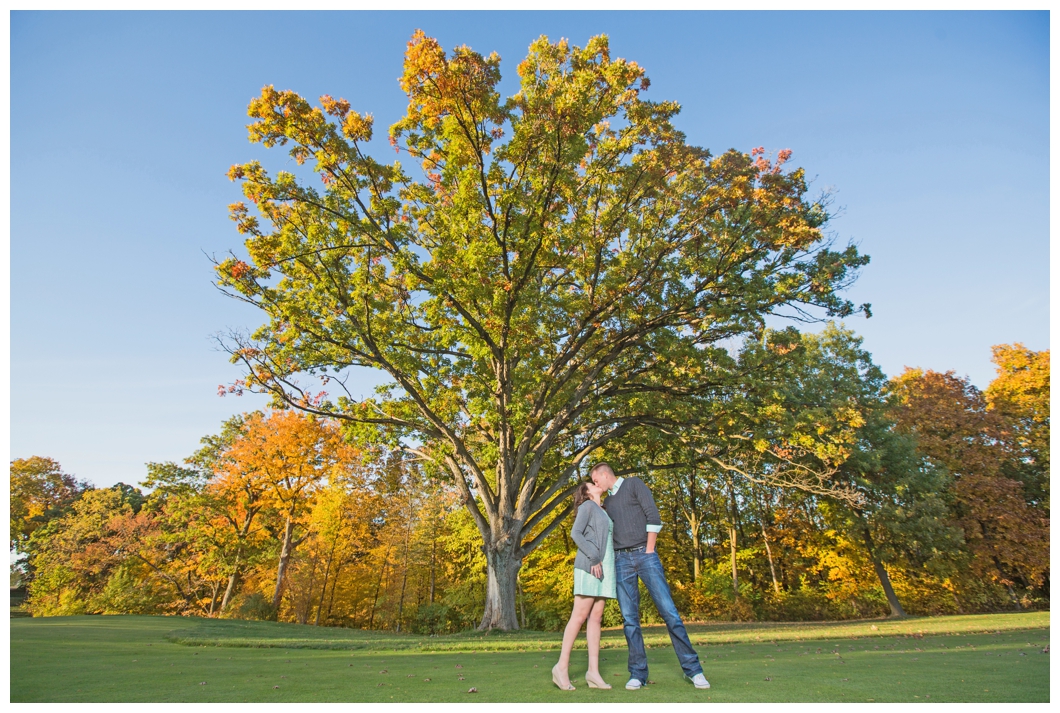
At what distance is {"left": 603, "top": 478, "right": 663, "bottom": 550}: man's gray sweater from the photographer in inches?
214

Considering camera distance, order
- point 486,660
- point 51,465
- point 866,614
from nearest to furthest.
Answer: point 486,660
point 866,614
point 51,465

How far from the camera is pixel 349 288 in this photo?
568 inches

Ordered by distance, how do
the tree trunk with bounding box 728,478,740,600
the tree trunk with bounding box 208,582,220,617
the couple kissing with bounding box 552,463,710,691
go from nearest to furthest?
1. the couple kissing with bounding box 552,463,710,691
2. the tree trunk with bounding box 208,582,220,617
3. the tree trunk with bounding box 728,478,740,600

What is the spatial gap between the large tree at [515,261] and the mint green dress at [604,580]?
851cm

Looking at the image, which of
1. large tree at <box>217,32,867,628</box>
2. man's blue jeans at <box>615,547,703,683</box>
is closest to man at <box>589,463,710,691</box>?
man's blue jeans at <box>615,547,703,683</box>

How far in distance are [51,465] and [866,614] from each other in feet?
195

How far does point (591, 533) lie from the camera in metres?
5.45

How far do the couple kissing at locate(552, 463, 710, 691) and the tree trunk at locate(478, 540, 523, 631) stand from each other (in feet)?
37.2

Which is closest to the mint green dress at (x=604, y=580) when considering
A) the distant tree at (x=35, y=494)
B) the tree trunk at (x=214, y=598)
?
the tree trunk at (x=214, y=598)

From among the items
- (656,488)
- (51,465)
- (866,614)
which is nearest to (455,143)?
(656,488)

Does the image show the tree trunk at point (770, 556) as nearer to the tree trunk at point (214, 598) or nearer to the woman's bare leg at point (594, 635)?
the woman's bare leg at point (594, 635)

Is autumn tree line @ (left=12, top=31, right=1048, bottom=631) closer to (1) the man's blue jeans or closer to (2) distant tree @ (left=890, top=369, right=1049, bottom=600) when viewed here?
(2) distant tree @ (left=890, top=369, right=1049, bottom=600)

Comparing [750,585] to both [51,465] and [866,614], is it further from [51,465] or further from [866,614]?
[51,465]

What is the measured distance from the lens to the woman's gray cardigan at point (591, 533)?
5.37 meters
